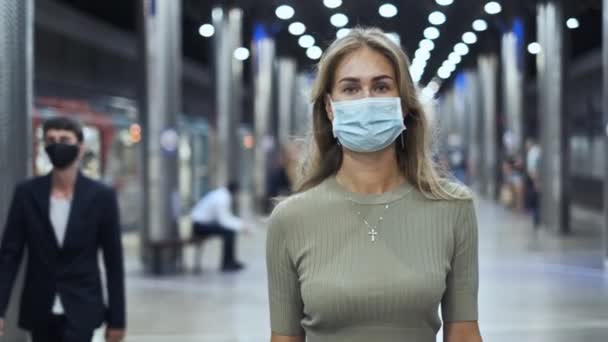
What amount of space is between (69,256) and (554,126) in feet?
59.5

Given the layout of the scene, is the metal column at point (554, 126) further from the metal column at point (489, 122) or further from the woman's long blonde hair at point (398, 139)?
the woman's long blonde hair at point (398, 139)

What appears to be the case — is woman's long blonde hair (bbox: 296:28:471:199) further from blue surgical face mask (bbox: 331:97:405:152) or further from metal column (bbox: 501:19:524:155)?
metal column (bbox: 501:19:524:155)

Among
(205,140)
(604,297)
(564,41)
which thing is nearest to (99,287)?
(604,297)

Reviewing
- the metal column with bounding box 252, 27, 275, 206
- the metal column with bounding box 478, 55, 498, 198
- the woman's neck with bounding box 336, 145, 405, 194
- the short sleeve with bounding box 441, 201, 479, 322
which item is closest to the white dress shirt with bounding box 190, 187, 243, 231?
the metal column with bounding box 252, 27, 275, 206

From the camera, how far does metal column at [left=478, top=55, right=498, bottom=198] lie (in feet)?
127

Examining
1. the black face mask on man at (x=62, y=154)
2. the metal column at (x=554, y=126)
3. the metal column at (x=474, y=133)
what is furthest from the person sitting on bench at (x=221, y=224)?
the metal column at (x=474, y=133)

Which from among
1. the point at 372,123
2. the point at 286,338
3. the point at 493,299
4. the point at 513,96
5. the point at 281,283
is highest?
the point at 513,96

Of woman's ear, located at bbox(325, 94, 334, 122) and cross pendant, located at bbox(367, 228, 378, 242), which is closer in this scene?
cross pendant, located at bbox(367, 228, 378, 242)

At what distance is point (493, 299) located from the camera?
12.7 m

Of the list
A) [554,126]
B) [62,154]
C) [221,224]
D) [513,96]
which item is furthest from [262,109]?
[62,154]

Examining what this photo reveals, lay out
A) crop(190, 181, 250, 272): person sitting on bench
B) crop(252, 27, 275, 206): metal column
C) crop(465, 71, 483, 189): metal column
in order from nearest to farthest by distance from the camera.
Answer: crop(190, 181, 250, 272): person sitting on bench
crop(252, 27, 275, 206): metal column
crop(465, 71, 483, 189): metal column

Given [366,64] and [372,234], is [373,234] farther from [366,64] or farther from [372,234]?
[366,64]

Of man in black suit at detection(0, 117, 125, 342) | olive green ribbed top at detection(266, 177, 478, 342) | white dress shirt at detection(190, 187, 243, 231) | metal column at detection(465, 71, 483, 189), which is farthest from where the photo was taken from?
metal column at detection(465, 71, 483, 189)

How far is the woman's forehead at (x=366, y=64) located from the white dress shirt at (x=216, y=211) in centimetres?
1431
